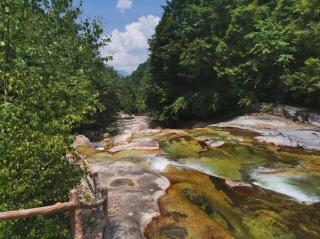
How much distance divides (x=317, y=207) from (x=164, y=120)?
33.0 meters

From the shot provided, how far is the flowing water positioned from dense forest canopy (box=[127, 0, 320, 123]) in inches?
349

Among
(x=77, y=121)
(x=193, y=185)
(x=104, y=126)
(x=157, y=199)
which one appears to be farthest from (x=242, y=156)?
(x=104, y=126)

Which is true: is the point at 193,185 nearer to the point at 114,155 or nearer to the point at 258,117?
the point at 114,155

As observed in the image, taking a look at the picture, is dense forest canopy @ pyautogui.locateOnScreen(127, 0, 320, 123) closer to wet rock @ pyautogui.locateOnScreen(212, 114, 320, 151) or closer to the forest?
the forest

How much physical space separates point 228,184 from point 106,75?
13.2 m

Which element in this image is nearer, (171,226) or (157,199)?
(171,226)

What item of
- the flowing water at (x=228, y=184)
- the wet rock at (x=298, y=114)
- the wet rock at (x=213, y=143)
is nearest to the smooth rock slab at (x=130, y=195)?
the flowing water at (x=228, y=184)

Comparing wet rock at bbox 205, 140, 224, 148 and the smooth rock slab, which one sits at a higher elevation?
wet rock at bbox 205, 140, 224, 148

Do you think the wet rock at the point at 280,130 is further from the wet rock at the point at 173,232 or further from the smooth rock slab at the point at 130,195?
the wet rock at the point at 173,232

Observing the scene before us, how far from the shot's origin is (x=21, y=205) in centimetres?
946

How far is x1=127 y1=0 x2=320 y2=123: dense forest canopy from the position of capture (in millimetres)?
35562

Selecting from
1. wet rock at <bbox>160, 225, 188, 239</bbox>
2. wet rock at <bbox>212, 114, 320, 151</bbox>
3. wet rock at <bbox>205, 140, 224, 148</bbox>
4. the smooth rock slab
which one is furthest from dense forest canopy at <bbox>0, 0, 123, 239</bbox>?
wet rock at <bbox>212, 114, 320, 151</bbox>

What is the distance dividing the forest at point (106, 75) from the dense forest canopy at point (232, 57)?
0.11m

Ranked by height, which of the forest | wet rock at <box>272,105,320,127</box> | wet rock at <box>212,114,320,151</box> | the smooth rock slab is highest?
the forest
